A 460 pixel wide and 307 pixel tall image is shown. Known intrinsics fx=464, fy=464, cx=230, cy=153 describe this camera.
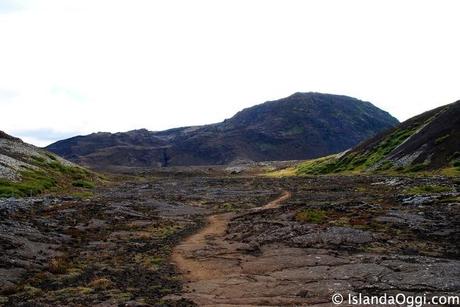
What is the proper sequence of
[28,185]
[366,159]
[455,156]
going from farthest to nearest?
[366,159]
[455,156]
[28,185]

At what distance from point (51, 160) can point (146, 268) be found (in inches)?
4134

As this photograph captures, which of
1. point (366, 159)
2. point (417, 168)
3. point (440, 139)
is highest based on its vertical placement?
point (440, 139)

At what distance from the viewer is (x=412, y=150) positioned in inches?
4525

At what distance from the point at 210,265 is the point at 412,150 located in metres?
97.2

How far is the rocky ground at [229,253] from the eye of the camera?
74.4ft

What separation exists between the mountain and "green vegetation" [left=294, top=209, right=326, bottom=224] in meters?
49.5

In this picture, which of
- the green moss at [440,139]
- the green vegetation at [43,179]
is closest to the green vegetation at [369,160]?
the green moss at [440,139]

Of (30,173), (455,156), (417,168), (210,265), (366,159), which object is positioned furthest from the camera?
(366,159)

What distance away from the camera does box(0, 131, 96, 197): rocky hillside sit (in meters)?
76.8

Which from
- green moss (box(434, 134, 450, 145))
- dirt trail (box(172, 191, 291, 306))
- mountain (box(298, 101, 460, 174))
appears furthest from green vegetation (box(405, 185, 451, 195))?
green moss (box(434, 134, 450, 145))

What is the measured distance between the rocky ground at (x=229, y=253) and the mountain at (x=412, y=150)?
153 ft

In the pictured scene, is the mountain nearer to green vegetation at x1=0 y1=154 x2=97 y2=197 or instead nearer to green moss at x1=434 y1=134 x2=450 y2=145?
green moss at x1=434 y1=134 x2=450 y2=145

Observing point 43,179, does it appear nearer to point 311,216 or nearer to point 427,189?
point 311,216

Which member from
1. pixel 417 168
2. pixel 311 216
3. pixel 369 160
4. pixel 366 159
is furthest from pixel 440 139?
pixel 311 216
